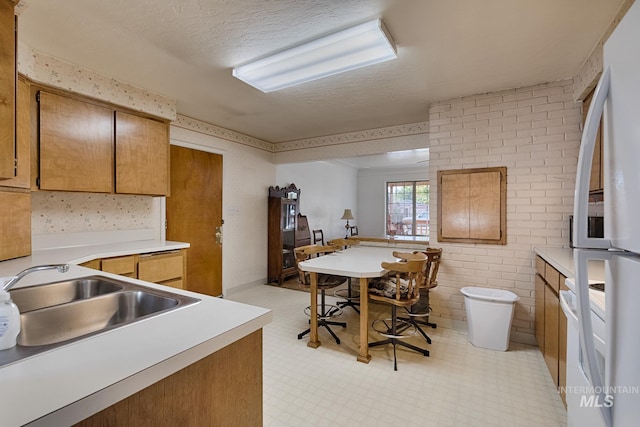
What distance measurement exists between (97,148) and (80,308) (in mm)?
1946

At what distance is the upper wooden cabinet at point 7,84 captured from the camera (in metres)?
1.35

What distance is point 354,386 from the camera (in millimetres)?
2104

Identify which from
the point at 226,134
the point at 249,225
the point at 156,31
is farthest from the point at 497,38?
the point at 249,225

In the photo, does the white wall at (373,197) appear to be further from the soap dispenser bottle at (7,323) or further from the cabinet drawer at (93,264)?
the soap dispenser bottle at (7,323)

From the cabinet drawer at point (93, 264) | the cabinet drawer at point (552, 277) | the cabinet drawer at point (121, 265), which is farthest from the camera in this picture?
the cabinet drawer at point (121, 265)

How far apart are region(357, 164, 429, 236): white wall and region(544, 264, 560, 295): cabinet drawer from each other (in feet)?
20.2

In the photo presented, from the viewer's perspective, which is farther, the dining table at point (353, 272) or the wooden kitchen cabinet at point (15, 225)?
the dining table at point (353, 272)

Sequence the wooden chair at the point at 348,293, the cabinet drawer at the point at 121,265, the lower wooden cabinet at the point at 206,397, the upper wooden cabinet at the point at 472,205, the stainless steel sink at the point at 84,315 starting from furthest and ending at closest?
the wooden chair at the point at 348,293 → the upper wooden cabinet at the point at 472,205 → the cabinet drawer at the point at 121,265 → the stainless steel sink at the point at 84,315 → the lower wooden cabinet at the point at 206,397

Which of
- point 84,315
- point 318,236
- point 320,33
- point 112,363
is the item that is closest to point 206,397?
point 112,363

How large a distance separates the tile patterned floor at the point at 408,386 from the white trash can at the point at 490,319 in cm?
9

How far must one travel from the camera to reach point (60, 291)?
149 centimetres

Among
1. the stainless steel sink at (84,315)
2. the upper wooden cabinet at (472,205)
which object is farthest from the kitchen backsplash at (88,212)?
the upper wooden cabinet at (472,205)

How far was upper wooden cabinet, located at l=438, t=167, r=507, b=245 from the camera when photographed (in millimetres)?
2895

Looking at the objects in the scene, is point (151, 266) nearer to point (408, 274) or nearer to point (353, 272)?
point (353, 272)
